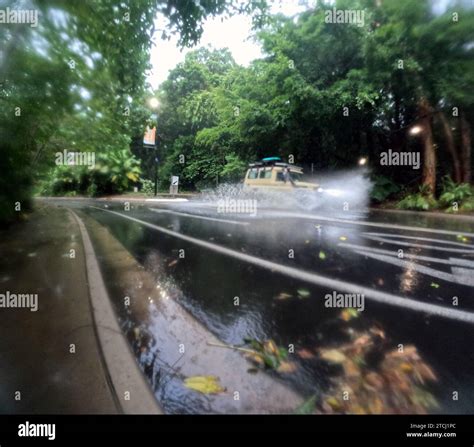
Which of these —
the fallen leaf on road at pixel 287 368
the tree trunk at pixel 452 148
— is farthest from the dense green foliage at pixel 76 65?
the tree trunk at pixel 452 148

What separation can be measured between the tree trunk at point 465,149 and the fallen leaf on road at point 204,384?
1439 cm

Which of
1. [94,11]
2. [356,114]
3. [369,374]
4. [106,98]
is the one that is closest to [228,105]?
A: [356,114]

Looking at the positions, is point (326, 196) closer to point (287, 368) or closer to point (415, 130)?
point (415, 130)

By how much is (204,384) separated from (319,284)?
2.21 meters

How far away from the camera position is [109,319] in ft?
8.54

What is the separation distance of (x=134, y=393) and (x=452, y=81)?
11.2 metres

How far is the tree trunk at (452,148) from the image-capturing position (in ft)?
38.2

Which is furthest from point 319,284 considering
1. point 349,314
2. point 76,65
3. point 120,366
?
point 76,65

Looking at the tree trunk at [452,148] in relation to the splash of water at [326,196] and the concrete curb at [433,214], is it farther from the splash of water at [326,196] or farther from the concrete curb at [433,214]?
the splash of water at [326,196]

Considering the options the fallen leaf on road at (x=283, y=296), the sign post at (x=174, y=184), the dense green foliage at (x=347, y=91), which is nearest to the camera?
the fallen leaf on road at (x=283, y=296)

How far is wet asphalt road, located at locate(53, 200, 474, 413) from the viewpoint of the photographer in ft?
7.19

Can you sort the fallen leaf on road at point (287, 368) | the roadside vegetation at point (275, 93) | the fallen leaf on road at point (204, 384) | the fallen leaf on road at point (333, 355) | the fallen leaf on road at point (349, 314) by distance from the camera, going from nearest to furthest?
the fallen leaf on road at point (204, 384) → the fallen leaf on road at point (287, 368) → the fallen leaf on road at point (333, 355) → the fallen leaf on road at point (349, 314) → the roadside vegetation at point (275, 93)
